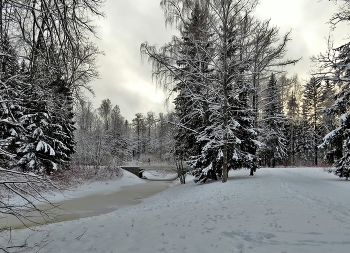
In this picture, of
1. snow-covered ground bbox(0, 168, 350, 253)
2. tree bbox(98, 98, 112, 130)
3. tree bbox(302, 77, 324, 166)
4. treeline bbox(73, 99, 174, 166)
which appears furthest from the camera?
tree bbox(98, 98, 112, 130)

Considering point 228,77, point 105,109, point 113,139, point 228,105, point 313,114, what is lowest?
point 113,139

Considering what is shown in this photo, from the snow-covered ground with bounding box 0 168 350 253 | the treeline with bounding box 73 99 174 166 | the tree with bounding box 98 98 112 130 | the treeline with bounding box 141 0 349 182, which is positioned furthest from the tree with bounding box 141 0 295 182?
the tree with bounding box 98 98 112 130

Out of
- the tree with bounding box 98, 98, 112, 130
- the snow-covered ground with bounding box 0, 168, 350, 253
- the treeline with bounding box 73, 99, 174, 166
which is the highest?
the tree with bounding box 98, 98, 112, 130

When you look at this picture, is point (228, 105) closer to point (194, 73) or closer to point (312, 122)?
point (194, 73)

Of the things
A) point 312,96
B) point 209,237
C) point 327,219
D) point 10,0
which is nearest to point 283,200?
point 327,219

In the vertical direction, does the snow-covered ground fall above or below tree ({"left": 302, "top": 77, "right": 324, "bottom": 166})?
below

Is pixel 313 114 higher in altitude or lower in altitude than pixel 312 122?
higher

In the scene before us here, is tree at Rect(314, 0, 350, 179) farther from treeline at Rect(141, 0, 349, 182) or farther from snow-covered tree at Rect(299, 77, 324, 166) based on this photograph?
snow-covered tree at Rect(299, 77, 324, 166)

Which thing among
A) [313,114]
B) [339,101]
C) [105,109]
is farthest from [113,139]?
[339,101]

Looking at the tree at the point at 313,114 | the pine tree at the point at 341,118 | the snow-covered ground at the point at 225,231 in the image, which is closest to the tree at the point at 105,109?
the tree at the point at 313,114

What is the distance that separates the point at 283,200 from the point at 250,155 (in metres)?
6.52

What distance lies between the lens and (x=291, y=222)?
499cm

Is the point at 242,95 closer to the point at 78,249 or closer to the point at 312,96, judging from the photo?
the point at 78,249

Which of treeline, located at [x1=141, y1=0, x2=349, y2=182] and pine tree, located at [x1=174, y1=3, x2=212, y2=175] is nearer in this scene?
treeline, located at [x1=141, y1=0, x2=349, y2=182]
